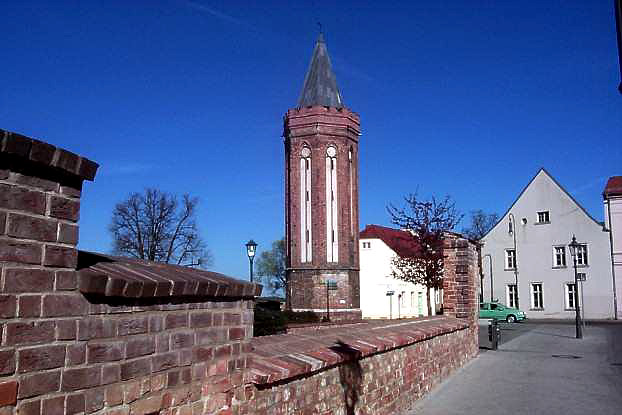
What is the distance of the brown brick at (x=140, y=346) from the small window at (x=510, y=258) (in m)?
53.2

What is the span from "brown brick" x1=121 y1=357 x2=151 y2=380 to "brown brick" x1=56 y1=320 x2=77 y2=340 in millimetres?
438

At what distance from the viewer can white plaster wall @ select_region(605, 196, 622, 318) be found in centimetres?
4809

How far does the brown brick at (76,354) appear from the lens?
2.93 meters

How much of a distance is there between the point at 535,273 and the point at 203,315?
5186 cm

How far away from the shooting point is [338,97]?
155ft

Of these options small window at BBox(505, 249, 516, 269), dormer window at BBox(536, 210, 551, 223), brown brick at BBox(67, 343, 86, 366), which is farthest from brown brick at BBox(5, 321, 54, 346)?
small window at BBox(505, 249, 516, 269)

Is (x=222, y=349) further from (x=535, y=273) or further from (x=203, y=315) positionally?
(x=535, y=273)

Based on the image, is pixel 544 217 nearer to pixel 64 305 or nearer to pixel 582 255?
pixel 582 255

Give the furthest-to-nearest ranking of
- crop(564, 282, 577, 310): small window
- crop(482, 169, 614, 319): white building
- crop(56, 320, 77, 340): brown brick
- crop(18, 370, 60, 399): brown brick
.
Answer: crop(564, 282, 577, 310): small window
crop(482, 169, 614, 319): white building
crop(56, 320, 77, 340): brown brick
crop(18, 370, 60, 399): brown brick

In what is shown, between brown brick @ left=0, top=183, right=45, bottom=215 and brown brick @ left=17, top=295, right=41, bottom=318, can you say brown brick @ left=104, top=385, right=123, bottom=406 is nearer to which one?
brown brick @ left=17, top=295, right=41, bottom=318

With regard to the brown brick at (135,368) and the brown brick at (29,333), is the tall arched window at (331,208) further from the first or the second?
the brown brick at (29,333)

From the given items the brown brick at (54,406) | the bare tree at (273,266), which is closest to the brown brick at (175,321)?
the brown brick at (54,406)

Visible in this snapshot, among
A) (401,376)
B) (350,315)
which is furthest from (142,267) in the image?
(350,315)

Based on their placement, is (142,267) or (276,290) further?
(276,290)
